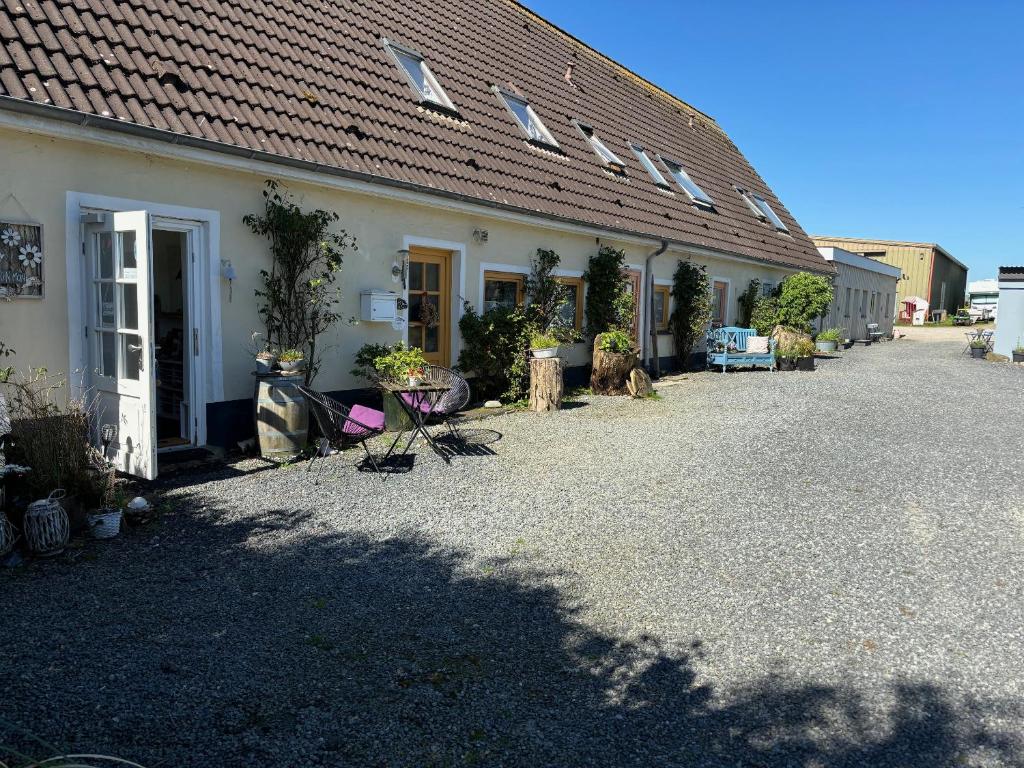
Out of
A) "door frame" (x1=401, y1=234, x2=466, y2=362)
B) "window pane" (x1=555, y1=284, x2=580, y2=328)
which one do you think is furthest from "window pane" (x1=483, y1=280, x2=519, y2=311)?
"window pane" (x1=555, y1=284, x2=580, y2=328)

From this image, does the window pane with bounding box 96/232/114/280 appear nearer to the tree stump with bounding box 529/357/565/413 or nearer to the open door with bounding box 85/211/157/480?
the open door with bounding box 85/211/157/480

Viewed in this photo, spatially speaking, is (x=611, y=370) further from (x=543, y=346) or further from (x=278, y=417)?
(x=278, y=417)

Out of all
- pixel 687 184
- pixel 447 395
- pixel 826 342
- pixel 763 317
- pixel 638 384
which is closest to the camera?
pixel 447 395

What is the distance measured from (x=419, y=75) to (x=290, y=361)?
18.6 ft

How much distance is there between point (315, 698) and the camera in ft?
9.83

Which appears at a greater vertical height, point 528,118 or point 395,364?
point 528,118

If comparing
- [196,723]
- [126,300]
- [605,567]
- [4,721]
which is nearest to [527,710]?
[196,723]

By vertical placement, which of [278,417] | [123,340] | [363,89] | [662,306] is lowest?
[278,417]

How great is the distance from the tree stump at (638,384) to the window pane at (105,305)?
302 inches

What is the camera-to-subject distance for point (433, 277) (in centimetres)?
969

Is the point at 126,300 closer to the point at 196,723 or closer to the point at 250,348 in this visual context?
the point at 250,348

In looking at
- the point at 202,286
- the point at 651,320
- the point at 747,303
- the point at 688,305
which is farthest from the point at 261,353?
the point at 747,303

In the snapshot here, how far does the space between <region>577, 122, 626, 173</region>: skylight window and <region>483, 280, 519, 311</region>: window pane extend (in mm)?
4233

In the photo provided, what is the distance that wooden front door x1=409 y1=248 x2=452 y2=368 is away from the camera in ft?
30.8
